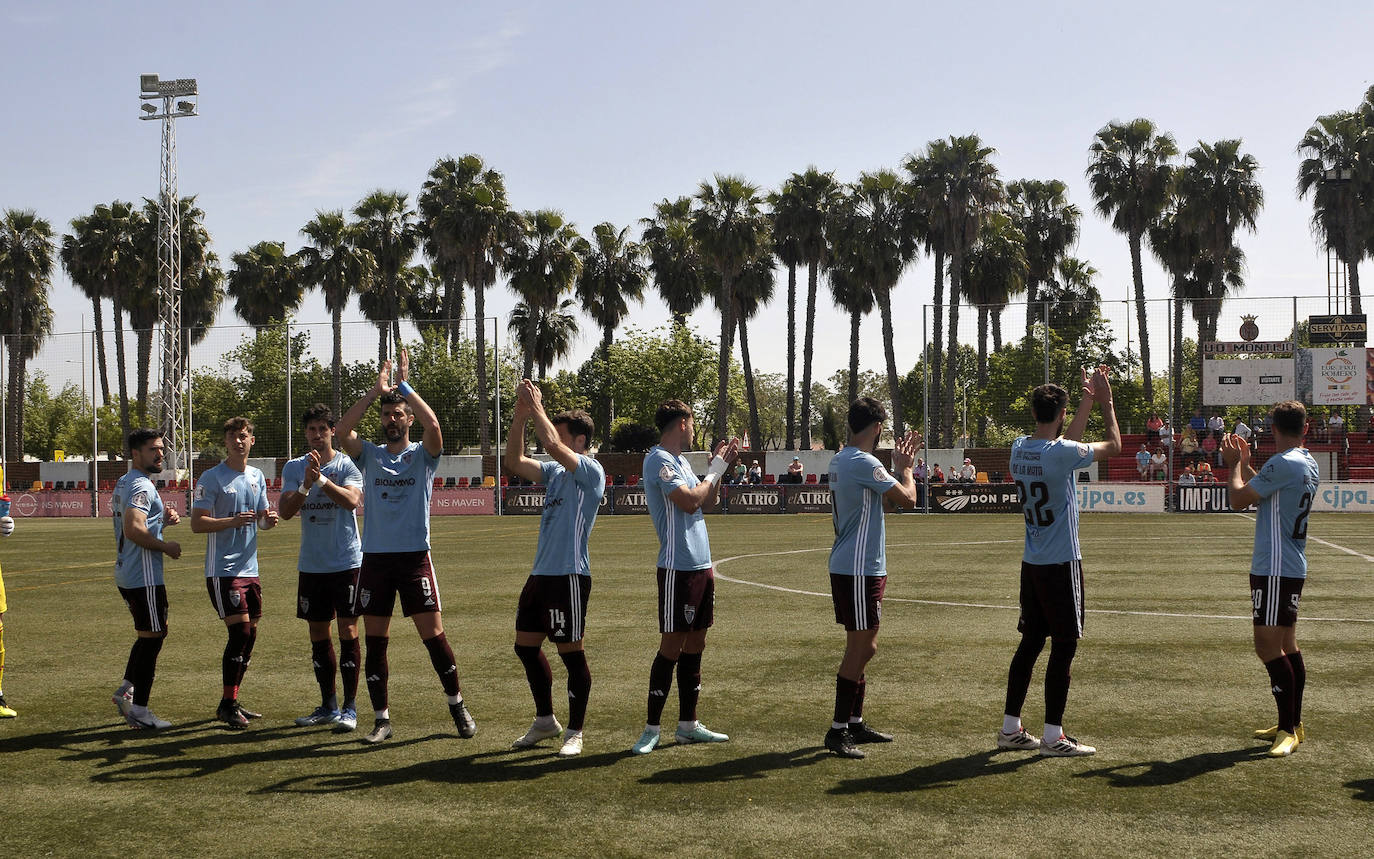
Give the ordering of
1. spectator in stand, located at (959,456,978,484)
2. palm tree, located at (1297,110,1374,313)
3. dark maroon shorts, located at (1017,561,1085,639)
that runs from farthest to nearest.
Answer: palm tree, located at (1297,110,1374,313)
spectator in stand, located at (959,456,978,484)
dark maroon shorts, located at (1017,561,1085,639)

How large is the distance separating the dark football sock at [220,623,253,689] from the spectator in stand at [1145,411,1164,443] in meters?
35.1

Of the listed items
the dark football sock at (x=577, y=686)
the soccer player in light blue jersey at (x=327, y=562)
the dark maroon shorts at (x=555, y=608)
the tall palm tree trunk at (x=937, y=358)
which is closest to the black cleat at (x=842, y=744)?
the dark football sock at (x=577, y=686)

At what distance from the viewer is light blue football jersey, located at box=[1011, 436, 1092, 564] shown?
23.6 feet

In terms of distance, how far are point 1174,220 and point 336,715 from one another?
56774 millimetres

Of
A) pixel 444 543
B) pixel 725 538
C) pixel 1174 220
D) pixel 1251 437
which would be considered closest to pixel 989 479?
pixel 1251 437

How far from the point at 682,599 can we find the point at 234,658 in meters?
3.37

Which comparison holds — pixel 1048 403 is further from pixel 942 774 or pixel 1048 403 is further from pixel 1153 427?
pixel 1153 427

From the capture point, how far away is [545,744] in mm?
7582

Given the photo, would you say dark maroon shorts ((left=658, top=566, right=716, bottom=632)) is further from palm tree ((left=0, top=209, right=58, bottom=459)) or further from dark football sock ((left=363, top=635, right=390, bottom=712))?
palm tree ((left=0, top=209, right=58, bottom=459))

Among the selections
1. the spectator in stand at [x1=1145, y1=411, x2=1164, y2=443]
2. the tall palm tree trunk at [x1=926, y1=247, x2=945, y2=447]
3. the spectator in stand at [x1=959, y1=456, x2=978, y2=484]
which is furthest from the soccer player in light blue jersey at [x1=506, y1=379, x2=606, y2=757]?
the spectator in stand at [x1=1145, y1=411, x2=1164, y2=443]

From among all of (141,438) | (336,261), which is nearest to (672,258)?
(336,261)

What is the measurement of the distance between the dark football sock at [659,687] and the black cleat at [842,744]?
3.45 feet

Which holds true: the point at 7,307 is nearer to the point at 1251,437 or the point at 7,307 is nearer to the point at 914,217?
the point at 914,217

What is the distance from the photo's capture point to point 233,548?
8359 mm
